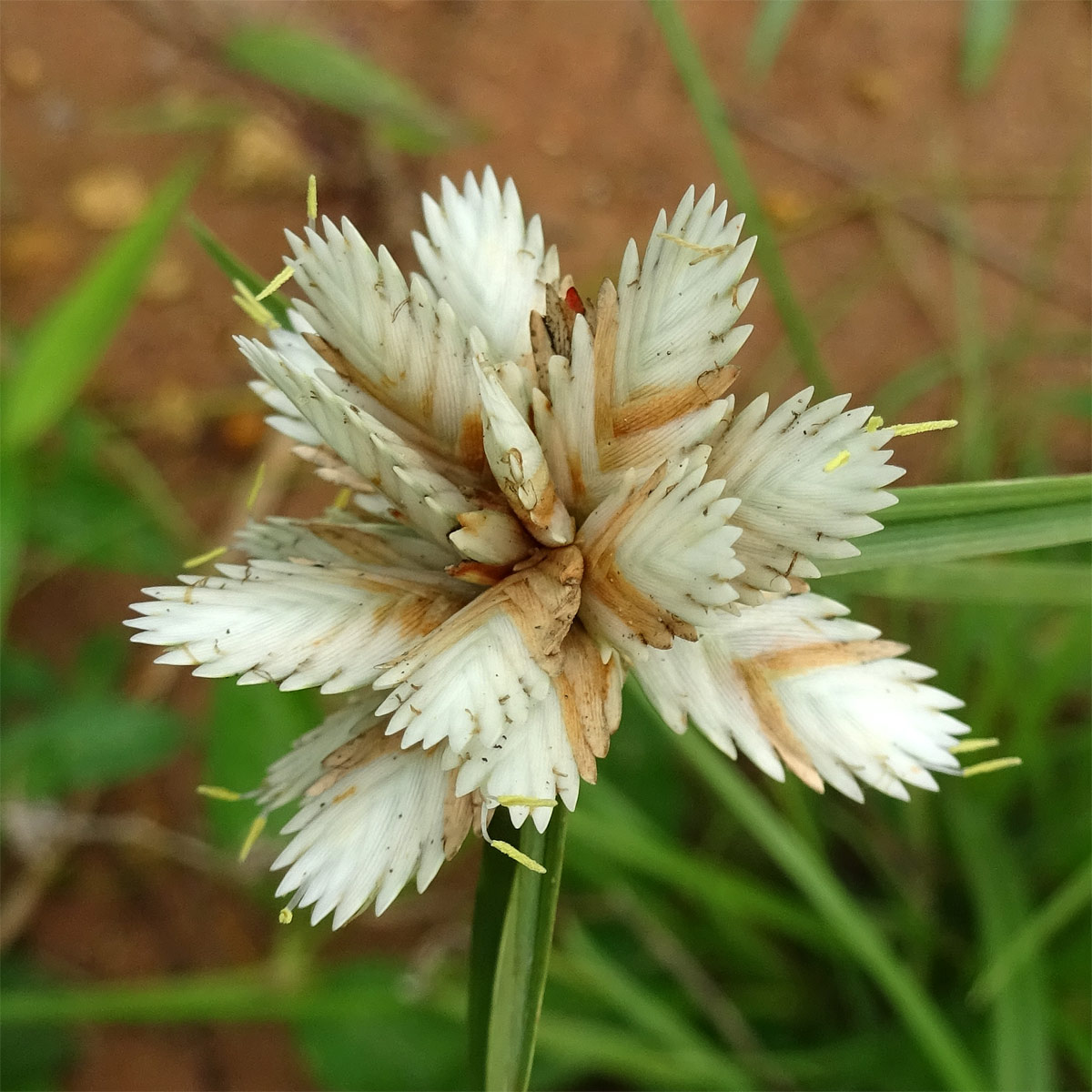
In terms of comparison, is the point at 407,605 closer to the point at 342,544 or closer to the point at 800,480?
the point at 342,544

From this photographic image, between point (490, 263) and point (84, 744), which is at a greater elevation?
point (490, 263)

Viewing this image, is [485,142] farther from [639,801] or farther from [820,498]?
[820,498]

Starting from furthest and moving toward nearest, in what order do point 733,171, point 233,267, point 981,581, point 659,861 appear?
1. point 659,861
2. point 733,171
3. point 981,581
4. point 233,267

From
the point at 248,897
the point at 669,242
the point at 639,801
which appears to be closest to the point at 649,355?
the point at 669,242

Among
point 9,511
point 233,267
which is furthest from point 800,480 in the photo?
point 9,511

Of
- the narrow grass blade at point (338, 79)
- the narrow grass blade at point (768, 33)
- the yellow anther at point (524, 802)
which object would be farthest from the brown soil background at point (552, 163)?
the yellow anther at point (524, 802)

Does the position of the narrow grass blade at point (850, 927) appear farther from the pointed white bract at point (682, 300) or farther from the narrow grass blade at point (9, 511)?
the narrow grass blade at point (9, 511)
